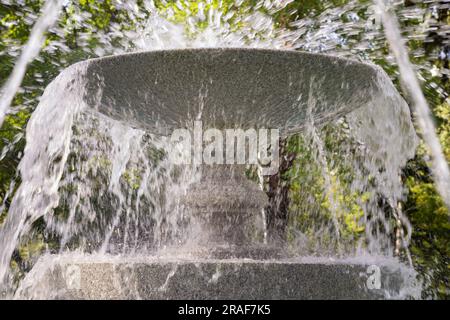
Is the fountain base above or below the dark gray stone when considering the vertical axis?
below

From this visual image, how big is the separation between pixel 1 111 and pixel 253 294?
5166mm

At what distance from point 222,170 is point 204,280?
4.19ft

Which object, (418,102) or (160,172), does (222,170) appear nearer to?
(418,102)

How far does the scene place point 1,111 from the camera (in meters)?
7.48

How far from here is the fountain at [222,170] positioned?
3.29 metres

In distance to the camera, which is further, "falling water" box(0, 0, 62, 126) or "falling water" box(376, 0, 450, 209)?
"falling water" box(376, 0, 450, 209)

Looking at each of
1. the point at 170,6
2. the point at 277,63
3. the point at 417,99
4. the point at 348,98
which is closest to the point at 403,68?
the point at 417,99

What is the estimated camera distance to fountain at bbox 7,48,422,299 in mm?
3285

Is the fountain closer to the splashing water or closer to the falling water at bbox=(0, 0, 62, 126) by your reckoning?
the falling water at bbox=(0, 0, 62, 126)

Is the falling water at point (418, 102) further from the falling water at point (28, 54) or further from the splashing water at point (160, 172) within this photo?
the falling water at point (28, 54)

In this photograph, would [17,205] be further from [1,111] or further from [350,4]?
[350,4]

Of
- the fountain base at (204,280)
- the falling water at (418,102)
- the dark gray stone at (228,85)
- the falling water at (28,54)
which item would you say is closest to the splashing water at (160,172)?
the falling water at (418,102)

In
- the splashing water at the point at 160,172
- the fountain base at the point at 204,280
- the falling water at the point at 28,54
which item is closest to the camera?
the fountain base at the point at 204,280

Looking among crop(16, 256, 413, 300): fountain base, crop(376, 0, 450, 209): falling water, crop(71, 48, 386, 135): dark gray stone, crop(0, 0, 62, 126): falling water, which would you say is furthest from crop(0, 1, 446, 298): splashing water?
crop(16, 256, 413, 300): fountain base
